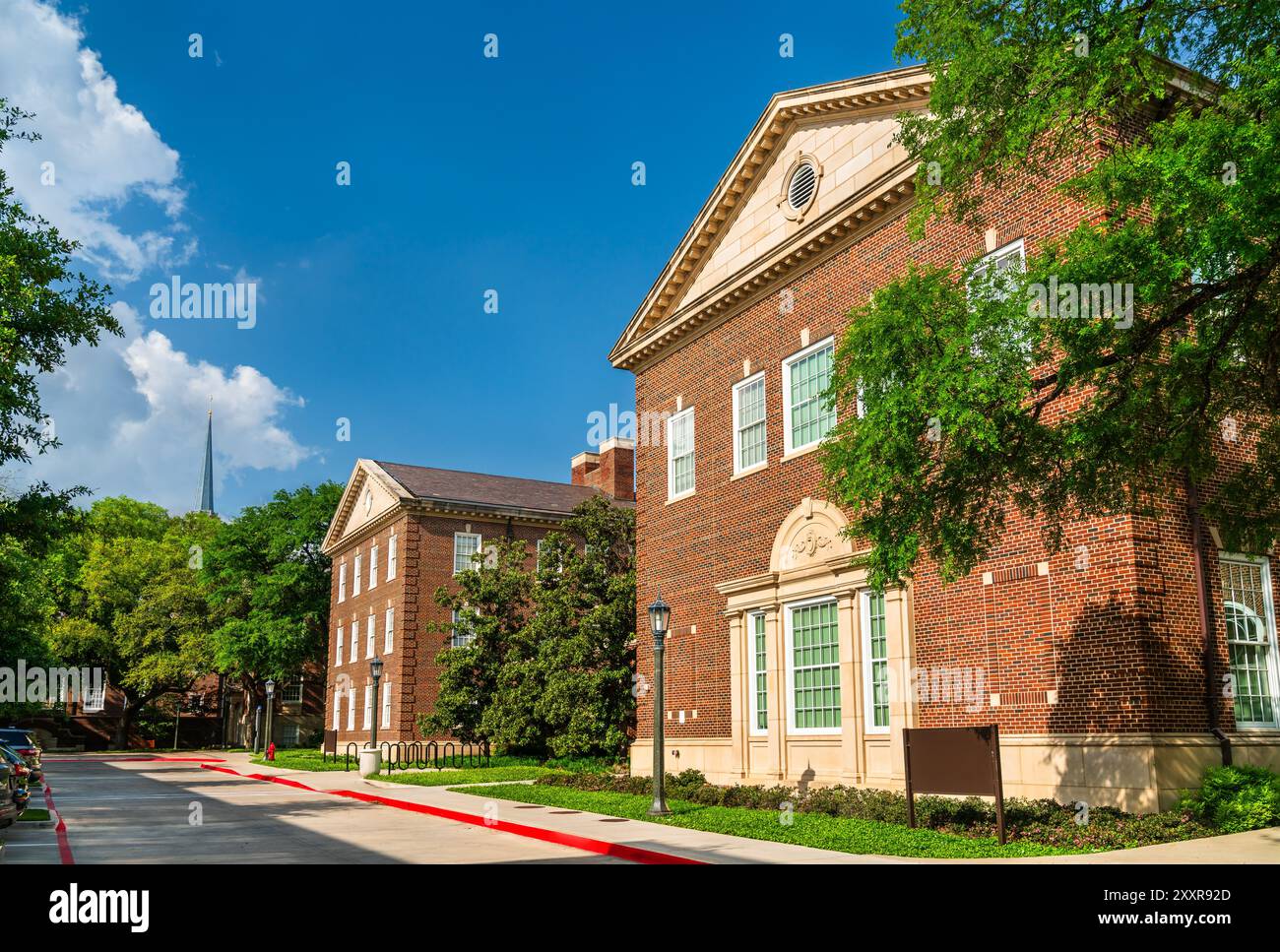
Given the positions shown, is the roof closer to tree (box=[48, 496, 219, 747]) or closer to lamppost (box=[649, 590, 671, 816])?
tree (box=[48, 496, 219, 747])

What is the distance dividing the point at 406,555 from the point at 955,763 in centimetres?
3415

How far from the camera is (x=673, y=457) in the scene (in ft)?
88.9

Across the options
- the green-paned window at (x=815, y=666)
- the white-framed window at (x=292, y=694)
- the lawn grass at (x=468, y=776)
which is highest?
the green-paned window at (x=815, y=666)

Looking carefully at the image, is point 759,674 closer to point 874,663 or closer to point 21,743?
point 874,663

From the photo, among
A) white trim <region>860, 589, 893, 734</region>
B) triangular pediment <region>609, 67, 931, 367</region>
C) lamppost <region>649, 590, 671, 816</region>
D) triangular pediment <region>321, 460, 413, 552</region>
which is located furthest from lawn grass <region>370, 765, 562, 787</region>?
triangular pediment <region>321, 460, 413, 552</region>

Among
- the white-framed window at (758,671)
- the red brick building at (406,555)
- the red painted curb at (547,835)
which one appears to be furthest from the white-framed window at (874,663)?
the red brick building at (406,555)

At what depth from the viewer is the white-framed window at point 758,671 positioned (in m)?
22.4

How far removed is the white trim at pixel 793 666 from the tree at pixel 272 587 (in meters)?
41.0

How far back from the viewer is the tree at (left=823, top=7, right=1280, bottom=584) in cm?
1075

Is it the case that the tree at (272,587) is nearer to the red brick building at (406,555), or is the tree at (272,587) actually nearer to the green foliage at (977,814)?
the red brick building at (406,555)

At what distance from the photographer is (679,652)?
83.5ft

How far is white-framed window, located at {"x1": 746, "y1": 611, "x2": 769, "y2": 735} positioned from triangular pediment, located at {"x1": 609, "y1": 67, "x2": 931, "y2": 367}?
300 inches
